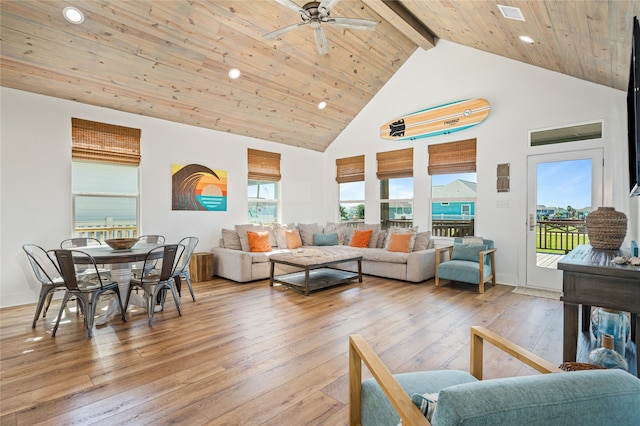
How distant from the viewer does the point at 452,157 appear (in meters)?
5.78

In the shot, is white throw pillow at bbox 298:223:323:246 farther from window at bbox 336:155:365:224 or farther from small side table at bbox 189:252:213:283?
small side table at bbox 189:252:213:283

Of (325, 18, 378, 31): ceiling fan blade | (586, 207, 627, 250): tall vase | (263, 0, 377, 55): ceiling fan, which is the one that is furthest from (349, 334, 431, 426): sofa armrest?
(325, 18, 378, 31): ceiling fan blade

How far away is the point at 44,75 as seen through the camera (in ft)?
12.8

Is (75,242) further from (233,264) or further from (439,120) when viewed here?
(439,120)

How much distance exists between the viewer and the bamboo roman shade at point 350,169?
7.27 m

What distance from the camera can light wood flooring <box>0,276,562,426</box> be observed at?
1.93 metres

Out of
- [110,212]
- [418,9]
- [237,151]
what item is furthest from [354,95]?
[110,212]

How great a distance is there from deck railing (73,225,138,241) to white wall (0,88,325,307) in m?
0.14

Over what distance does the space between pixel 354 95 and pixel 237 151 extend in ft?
8.69

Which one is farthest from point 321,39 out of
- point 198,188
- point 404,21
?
point 198,188

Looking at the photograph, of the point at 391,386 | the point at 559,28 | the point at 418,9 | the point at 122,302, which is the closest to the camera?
the point at 391,386

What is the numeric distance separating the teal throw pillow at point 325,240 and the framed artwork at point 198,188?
196cm

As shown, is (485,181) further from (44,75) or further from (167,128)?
(44,75)

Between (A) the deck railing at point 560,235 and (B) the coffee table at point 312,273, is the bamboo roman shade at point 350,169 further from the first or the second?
(A) the deck railing at point 560,235
